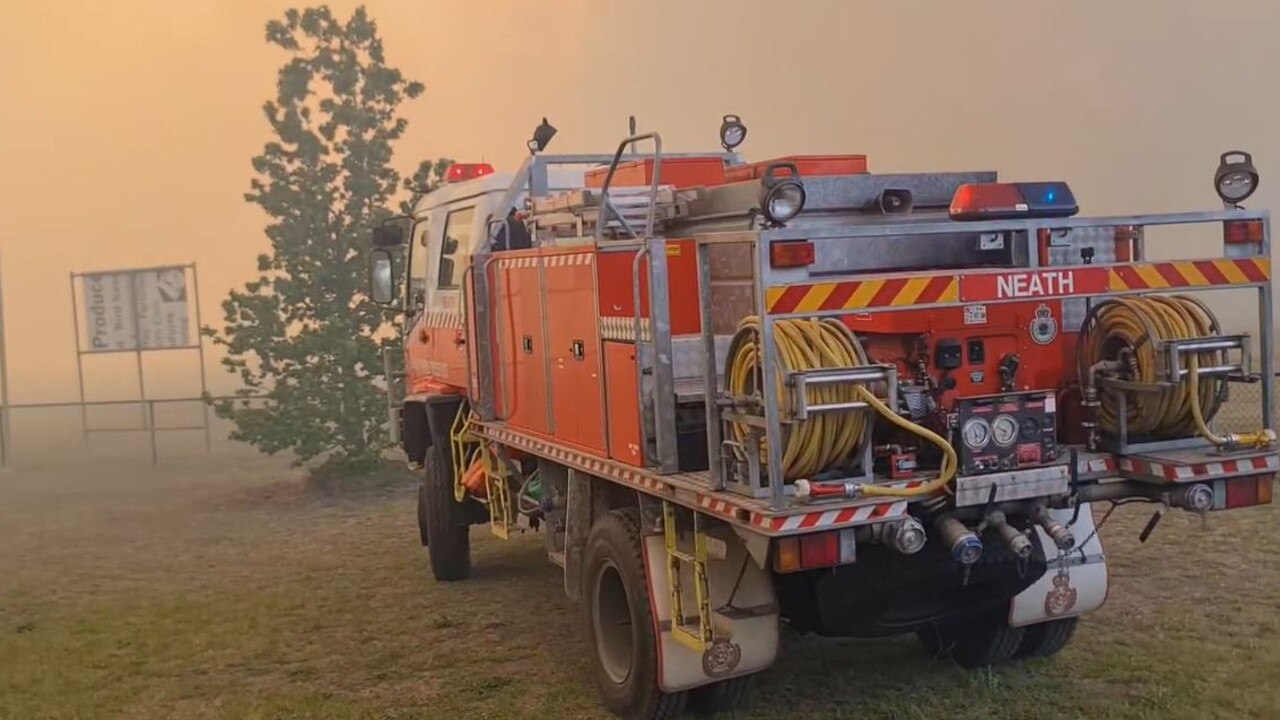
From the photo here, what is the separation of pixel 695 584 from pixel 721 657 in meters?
0.34

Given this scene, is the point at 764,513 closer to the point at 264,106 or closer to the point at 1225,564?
the point at 1225,564

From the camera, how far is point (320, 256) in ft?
47.5

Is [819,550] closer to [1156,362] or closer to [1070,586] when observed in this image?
[1156,362]

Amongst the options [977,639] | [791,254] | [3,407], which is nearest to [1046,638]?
[977,639]

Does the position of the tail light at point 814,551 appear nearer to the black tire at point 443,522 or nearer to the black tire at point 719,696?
the black tire at point 719,696

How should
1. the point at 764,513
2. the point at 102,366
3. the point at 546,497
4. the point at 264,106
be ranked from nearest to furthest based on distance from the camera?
the point at 764,513
the point at 546,497
the point at 264,106
the point at 102,366

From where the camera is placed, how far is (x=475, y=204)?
834cm

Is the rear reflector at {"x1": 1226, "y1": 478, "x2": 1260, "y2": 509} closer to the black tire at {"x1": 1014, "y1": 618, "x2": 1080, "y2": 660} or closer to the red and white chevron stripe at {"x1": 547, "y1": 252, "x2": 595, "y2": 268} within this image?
the black tire at {"x1": 1014, "y1": 618, "x2": 1080, "y2": 660}

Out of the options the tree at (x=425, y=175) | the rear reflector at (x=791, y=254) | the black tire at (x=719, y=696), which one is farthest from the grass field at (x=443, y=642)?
the tree at (x=425, y=175)

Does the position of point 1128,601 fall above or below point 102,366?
below

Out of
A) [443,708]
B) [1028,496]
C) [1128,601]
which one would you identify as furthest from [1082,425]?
[443,708]

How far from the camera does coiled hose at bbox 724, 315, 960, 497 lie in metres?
4.43

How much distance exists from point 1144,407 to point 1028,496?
2.28 ft

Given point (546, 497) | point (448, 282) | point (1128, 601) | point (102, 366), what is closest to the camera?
point (546, 497)
